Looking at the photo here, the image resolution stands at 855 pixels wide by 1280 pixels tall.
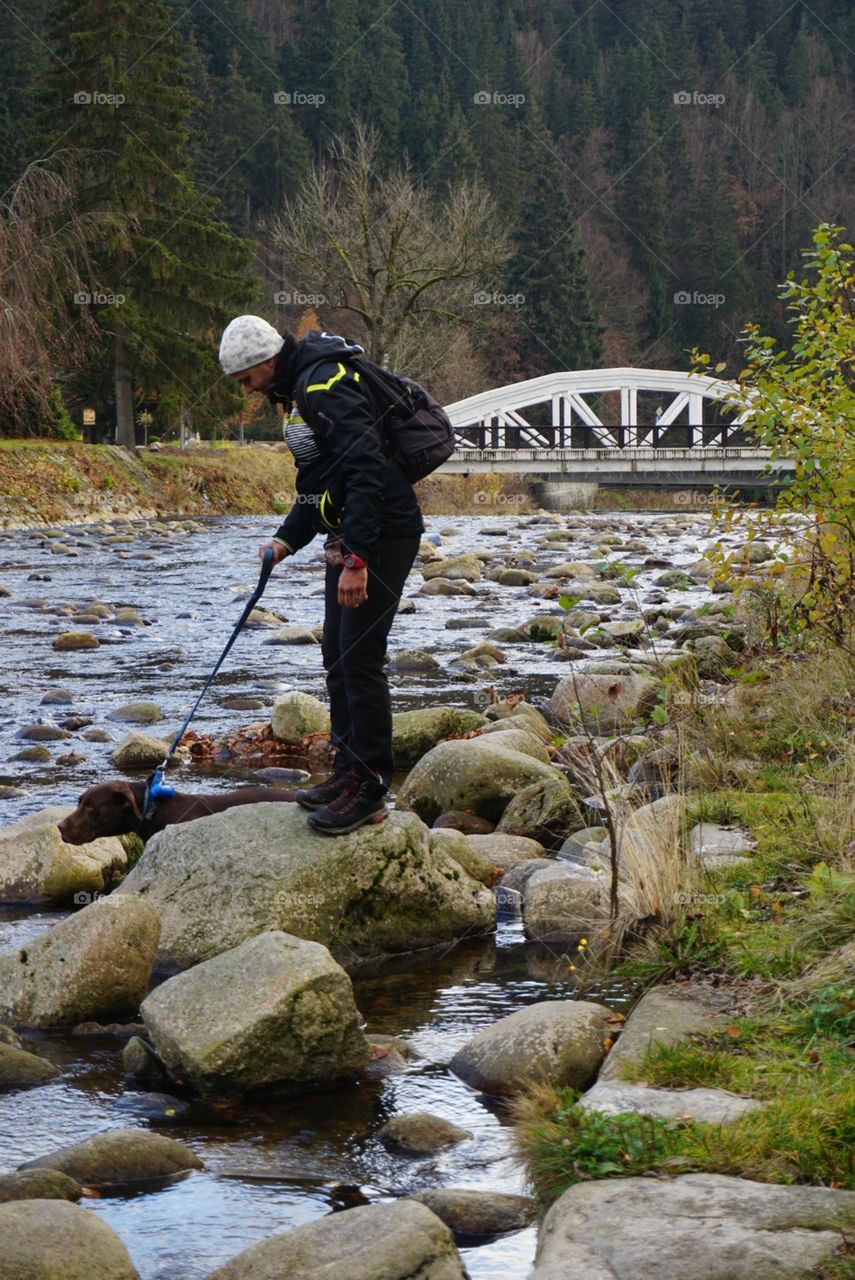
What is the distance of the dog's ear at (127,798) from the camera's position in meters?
6.57

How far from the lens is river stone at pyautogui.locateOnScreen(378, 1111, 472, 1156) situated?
4.04 m

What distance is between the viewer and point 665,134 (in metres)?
84.4

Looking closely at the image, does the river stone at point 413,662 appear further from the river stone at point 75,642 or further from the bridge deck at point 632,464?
the bridge deck at point 632,464

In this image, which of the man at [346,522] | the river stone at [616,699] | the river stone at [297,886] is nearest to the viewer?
the man at [346,522]

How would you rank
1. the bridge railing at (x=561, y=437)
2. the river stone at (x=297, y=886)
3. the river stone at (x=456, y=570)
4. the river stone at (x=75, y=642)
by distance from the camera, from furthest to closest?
the bridge railing at (x=561, y=437), the river stone at (x=456, y=570), the river stone at (x=75, y=642), the river stone at (x=297, y=886)

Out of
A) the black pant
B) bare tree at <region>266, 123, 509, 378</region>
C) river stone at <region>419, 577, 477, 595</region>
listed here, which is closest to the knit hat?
the black pant

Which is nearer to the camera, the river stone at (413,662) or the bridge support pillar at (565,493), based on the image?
the river stone at (413,662)

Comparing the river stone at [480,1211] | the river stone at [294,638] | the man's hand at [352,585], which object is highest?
the man's hand at [352,585]

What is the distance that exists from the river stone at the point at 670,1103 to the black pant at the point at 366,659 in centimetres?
201

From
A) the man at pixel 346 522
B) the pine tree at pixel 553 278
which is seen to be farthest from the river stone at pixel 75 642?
the pine tree at pixel 553 278

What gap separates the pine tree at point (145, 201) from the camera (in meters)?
35.8

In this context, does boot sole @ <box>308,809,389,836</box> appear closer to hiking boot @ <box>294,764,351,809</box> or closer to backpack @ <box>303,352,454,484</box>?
hiking boot @ <box>294,764,351,809</box>

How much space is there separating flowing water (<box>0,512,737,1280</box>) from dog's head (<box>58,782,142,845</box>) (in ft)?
1.22

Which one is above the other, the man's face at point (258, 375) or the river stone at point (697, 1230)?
the man's face at point (258, 375)
